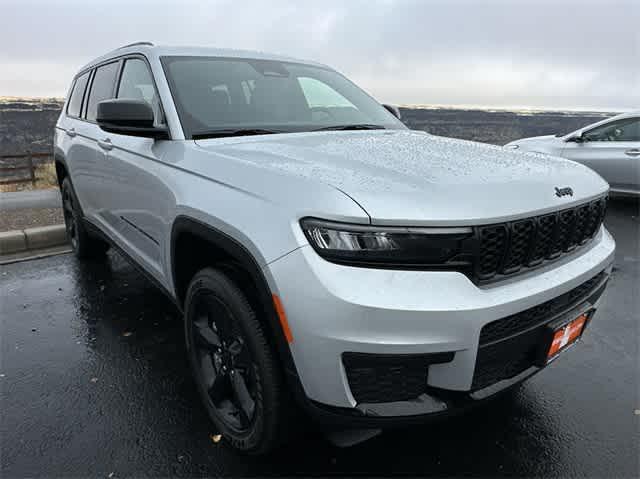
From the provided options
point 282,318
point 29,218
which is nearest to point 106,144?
point 282,318

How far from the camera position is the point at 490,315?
1.56 metres

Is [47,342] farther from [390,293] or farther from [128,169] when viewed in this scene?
[390,293]

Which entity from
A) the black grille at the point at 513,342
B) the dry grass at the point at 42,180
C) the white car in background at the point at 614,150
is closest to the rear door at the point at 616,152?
the white car in background at the point at 614,150

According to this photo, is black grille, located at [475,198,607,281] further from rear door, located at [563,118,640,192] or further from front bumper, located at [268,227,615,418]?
rear door, located at [563,118,640,192]

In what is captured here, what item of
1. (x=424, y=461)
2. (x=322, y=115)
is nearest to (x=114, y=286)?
(x=322, y=115)

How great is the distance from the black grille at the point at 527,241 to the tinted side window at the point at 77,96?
4.03 m

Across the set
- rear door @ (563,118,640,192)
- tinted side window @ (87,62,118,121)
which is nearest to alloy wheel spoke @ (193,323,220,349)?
tinted side window @ (87,62,118,121)

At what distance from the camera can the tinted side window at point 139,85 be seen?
2635 mm

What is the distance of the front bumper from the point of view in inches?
58.3

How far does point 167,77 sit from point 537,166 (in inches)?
78.5

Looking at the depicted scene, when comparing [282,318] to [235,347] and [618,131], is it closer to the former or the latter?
[235,347]

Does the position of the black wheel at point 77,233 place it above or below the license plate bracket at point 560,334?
below

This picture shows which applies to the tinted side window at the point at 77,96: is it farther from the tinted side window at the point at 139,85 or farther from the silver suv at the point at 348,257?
the silver suv at the point at 348,257

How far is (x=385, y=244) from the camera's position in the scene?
60.7 inches
